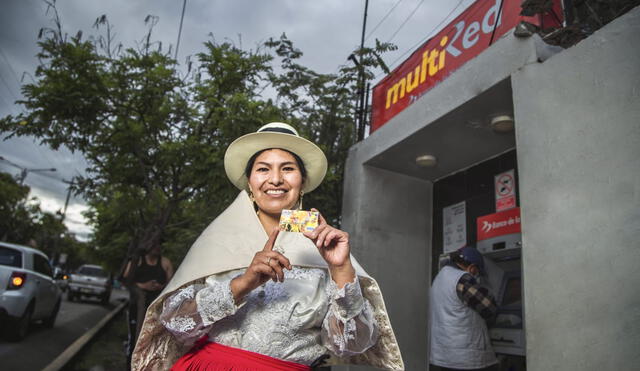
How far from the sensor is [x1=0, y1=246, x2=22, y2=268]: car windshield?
22.7ft

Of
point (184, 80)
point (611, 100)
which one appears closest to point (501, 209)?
point (611, 100)

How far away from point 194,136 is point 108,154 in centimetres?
221

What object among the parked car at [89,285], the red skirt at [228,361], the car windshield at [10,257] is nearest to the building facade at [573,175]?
the red skirt at [228,361]

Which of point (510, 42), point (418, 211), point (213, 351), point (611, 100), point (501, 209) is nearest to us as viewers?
point (213, 351)

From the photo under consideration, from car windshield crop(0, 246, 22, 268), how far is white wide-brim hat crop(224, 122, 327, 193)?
22.1 ft

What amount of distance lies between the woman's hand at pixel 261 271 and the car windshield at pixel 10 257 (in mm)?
7264

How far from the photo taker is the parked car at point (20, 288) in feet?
22.0

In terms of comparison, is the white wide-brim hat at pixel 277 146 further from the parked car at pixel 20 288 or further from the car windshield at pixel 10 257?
the car windshield at pixel 10 257

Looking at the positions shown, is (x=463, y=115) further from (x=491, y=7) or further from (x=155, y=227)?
(x=155, y=227)

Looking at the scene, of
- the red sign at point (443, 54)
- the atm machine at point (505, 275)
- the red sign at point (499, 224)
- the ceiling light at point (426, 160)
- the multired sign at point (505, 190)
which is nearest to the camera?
the red sign at point (443, 54)

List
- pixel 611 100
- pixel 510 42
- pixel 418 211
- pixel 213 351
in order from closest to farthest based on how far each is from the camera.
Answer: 1. pixel 213 351
2. pixel 611 100
3. pixel 510 42
4. pixel 418 211

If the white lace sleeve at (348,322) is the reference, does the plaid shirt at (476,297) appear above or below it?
above

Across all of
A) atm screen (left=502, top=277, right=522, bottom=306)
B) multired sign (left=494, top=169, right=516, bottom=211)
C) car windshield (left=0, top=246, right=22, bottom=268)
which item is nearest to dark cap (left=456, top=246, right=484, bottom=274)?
atm screen (left=502, top=277, right=522, bottom=306)

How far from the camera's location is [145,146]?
784 cm
